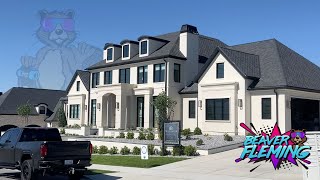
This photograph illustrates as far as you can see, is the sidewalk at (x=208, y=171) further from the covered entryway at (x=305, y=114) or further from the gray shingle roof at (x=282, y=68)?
the covered entryway at (x=305, y=114)

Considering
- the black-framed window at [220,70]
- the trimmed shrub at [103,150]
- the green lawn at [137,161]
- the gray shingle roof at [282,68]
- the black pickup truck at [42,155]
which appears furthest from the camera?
the black-framed window at [220,70]

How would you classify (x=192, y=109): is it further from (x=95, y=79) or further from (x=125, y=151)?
(x=95, y=79)

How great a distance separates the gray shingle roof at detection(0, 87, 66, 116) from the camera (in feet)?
190

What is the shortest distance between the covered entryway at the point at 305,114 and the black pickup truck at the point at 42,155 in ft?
70.4

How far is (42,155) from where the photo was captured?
43.2 feet

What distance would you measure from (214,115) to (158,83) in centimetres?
707

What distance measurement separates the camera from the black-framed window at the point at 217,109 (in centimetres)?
3114

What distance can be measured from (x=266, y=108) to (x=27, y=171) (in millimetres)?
19880

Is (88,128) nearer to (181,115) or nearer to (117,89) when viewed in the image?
(117,89)

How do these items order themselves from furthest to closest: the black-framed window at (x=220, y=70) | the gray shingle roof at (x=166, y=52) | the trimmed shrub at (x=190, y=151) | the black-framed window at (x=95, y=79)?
the black-framed window at (x=95, y=79) < the gray shingle roof at (x=166, y=52) < the black-framed window at (x=220, y=70) < the trimmed shrub at (x=190, y=151)

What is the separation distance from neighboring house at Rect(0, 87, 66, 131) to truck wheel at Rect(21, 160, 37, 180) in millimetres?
45129

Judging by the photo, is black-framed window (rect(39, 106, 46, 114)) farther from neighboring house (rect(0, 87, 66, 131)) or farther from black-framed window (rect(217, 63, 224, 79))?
black-framed window (rect(217, 63, 224, 79))

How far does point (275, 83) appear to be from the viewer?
28781 millimetres

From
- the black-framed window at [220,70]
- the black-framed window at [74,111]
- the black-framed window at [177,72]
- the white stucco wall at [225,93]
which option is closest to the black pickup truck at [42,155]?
the white stucco wall at [225,93]
